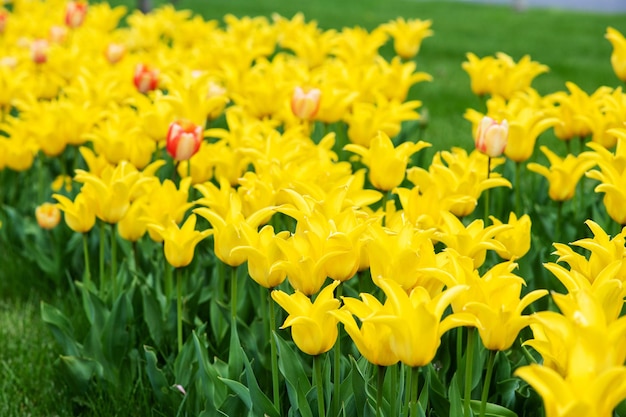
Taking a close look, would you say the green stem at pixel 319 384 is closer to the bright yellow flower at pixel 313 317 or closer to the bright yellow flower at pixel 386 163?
the bright yellow flower at pixel 313 317

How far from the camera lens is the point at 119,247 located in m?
3.75

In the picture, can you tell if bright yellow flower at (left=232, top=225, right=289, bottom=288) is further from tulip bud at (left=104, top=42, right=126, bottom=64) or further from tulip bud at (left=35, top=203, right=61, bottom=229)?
tulip bud at (left=104, top=42, right=126, bottom=64)

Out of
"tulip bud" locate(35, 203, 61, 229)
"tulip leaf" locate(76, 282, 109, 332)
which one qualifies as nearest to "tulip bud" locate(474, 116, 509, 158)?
"tulip leaf" locate(76, 282, 109, 332)

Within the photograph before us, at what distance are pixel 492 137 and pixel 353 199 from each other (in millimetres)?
566

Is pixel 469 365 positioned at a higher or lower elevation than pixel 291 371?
higher

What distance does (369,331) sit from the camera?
1764 millimetres

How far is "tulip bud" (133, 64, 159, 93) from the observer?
4.45 meters

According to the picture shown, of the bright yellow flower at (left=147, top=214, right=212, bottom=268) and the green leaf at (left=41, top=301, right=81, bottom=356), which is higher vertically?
the bright yellow flower at (left=147, top=214, right=212, bottom=268)

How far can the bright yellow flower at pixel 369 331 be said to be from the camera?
1.75 meters

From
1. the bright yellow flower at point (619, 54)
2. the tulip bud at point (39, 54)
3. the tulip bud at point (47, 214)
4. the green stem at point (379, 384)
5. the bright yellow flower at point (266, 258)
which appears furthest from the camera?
the tulip bud at point (39, 54)

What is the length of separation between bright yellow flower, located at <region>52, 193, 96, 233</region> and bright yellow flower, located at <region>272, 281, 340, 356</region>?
46.0 inches

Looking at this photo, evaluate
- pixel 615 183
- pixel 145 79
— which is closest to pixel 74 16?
pixel 145 79

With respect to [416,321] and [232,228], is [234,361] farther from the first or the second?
[416,321]

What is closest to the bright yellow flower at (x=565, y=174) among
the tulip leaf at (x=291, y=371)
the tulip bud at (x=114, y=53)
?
the tulip leaf at (x=291, y=371)
